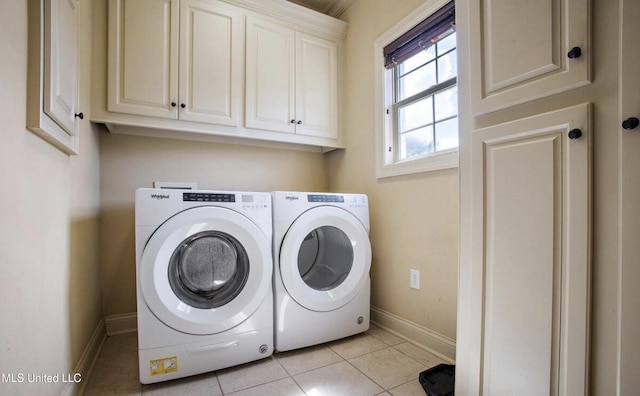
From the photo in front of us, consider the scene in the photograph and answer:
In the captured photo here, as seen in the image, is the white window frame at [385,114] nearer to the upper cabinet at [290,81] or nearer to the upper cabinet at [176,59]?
the upper cabinet at [290,81]

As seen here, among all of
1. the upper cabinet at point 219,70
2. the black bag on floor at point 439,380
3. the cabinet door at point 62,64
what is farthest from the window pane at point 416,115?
the cabinet door at point 62,64

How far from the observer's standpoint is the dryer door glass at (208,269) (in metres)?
1.44

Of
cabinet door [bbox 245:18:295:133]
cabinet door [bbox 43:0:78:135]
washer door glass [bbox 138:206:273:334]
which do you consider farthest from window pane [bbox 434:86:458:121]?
cabinet door [bbox 43:0:78:135]

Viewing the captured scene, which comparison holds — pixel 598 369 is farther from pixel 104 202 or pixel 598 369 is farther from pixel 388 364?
pixel 104 202

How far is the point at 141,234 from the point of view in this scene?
4.25 ft

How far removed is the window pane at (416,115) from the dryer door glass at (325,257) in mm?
817

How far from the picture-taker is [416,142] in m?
1.89

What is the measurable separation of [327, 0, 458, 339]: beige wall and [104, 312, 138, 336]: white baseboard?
156 centimetres

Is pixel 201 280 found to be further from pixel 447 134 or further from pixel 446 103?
pixel 446 103

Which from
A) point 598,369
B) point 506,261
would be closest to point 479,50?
point 506,261

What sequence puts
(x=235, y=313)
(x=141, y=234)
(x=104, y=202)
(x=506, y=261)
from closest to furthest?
1. (x=506, y=261)
2. (x=141, y=234)
3. (x=235, y=313)
4. (x=104, y=202)

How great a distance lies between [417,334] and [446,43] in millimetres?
1645

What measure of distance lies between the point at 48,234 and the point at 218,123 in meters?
1.12

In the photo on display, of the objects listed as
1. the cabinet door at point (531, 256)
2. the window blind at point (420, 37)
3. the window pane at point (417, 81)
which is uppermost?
the window blind at point (420, 37)
